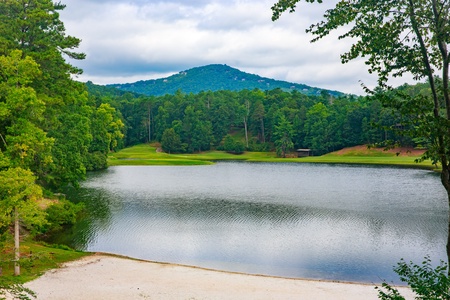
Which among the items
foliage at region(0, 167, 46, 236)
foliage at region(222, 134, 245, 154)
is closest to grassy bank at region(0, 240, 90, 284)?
foliage at region(0, 167, 46, 236)

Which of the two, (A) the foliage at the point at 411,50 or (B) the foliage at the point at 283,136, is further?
(B) the foliage at the point at 283,136

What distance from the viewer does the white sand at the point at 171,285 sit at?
1592cm

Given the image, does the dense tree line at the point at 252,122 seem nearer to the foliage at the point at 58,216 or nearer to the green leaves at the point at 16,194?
the foliage at the point at 58,216

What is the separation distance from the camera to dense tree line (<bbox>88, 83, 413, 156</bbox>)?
10625 centimetres

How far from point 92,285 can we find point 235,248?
9377 millimetres

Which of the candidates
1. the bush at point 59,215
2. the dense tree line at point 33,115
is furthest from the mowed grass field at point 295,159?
the bush at point 59,215

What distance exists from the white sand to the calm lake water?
2.03 m

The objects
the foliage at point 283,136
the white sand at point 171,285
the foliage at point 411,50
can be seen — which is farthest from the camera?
the foliage at point 283,136

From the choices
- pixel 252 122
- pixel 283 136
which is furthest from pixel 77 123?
pixel 252 122

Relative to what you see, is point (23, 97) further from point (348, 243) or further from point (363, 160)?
point (363, 160)

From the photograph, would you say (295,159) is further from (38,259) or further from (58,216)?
(38,259)

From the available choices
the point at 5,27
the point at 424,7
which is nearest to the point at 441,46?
the point at 424,7

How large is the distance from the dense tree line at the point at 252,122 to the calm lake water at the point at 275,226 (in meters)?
58.0

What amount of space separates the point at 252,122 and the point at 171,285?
372ft
